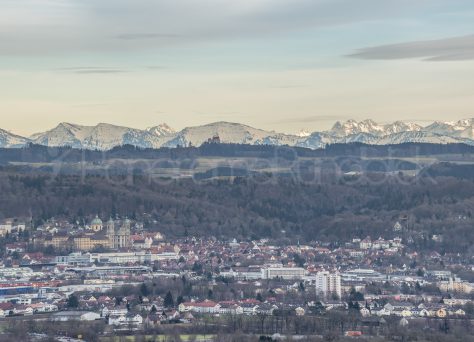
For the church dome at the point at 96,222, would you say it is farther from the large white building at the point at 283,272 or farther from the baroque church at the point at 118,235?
the large white building at the point at 283,272

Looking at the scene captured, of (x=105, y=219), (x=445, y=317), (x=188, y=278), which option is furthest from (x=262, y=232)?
(x=445, y=317)

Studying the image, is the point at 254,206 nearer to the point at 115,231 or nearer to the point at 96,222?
the point at 96,222

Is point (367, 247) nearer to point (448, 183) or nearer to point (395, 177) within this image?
point (448, 183)

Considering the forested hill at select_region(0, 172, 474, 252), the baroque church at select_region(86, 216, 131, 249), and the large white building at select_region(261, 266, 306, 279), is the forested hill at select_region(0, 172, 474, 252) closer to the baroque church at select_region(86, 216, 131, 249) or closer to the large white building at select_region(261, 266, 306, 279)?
the baroque church at select_region(86, 216, 131, 249)

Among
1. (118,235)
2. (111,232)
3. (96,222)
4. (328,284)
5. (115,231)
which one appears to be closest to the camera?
(328,284)

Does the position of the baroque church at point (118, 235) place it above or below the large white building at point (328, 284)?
above

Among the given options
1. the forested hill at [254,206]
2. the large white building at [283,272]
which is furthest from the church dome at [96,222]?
the large white building at [283,272]

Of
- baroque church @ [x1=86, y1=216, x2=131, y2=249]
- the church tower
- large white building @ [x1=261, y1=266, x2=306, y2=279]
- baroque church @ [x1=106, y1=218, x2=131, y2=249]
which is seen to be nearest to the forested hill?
baroque church @ [x1=86, y1=216, x2=131, y2=249]

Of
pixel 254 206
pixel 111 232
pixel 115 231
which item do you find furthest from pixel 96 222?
pixel 254 206
